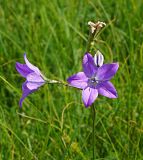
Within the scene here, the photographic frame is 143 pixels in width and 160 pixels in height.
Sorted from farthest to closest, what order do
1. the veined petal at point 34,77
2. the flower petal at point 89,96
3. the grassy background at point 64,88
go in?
1. the grassy background at point 64,88
2. the veined petal at point 34,77
3. the flower petal at point 89,96

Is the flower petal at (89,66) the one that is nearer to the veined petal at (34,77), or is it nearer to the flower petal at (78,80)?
the flower petal at (78,80)

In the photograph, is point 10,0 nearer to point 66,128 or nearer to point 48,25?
point 48,25

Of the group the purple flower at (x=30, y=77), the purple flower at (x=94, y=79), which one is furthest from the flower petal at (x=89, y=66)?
the purple flower at (x=30, y=77)

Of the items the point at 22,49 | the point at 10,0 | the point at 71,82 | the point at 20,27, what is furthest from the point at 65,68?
the point at 71,82

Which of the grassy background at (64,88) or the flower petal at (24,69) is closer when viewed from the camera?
the flower petal at (24,69)

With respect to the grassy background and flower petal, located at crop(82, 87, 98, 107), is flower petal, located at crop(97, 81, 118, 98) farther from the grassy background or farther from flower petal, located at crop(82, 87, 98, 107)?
the grassy background

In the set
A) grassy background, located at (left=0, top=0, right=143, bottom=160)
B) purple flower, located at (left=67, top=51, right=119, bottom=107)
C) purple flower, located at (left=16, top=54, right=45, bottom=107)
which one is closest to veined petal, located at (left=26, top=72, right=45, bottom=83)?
purple flower, located at (left=16, top=54, right=45, bottom=107)

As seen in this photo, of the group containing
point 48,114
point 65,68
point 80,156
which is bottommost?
point 80,156
